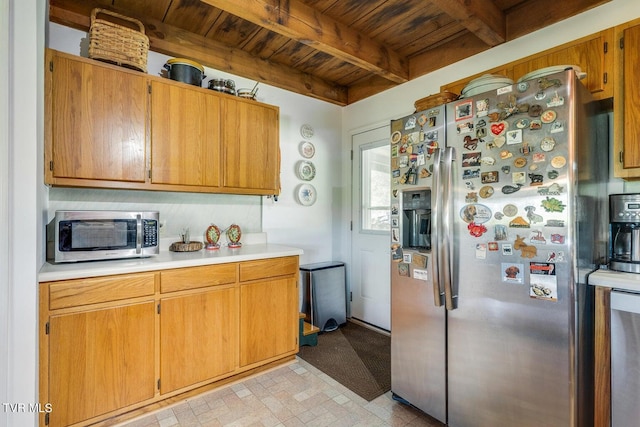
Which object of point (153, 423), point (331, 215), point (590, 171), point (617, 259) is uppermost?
point (590, 171)

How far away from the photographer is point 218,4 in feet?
6.04

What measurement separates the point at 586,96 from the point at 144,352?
276 centimetres

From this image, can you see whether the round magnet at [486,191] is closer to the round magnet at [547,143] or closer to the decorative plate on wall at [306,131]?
the round magnet at [547,143]

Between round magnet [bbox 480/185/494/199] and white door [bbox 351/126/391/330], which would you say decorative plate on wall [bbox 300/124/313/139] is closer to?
white door [bbox 351/126/391/330]

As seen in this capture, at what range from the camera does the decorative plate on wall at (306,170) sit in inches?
130

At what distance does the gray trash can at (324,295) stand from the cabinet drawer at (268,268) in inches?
24.6

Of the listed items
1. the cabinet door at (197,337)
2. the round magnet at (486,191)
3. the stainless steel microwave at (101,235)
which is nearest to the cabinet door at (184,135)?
the stainless steel microwave at (101,235)

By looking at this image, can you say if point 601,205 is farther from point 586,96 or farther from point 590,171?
point 586,96

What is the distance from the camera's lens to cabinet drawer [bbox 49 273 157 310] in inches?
63.1

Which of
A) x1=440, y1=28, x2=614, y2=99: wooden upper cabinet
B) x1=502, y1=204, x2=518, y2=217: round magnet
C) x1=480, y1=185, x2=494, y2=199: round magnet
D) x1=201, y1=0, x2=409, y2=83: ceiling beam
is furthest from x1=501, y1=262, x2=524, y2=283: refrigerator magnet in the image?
x1=201, y1=0, x2=409, y2=83: ceiling beam

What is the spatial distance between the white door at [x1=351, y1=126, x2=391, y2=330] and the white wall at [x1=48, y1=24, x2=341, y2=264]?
0.29 meters

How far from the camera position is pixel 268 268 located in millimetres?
2365

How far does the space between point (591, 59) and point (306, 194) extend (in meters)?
2.40

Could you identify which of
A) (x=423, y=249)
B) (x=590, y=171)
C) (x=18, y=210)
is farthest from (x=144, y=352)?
(x=590, y=171)
